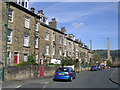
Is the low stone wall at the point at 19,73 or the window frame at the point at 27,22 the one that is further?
the window frame at the point at 27,22

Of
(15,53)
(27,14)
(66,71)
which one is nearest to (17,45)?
(15,53)

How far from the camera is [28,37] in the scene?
27.4 metres

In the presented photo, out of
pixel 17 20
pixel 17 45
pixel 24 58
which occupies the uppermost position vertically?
pixel 17 20

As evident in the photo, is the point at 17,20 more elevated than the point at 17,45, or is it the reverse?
the point at 17,20

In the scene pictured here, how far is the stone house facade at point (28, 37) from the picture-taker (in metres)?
23.5

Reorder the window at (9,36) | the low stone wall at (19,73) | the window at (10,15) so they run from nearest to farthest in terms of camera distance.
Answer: the low stone wall at (19,73) < the window at (9,36) < the window at (10,15)

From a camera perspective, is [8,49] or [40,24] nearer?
[8,49]

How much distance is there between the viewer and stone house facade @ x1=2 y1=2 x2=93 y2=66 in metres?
23.5

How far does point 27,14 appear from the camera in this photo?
89.7 ft

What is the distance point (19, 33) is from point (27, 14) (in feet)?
12.3

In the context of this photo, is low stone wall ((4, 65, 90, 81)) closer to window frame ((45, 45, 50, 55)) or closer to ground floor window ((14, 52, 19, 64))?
ground floor window ((14, 52, 19, 64))

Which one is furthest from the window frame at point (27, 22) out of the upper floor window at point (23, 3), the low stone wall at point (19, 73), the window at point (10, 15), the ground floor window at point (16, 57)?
the low stone wall at point (19, 73)

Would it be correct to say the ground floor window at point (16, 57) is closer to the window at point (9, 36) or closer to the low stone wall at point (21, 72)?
the window at point (9, 36)

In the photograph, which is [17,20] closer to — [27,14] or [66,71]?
[27,14]
